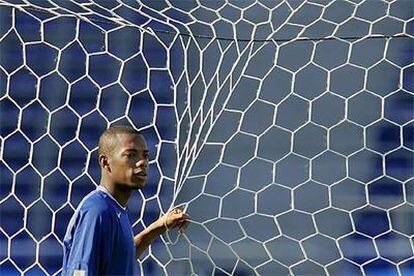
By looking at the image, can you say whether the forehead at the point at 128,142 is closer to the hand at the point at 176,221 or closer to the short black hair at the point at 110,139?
the short black hair at the point at 110,139

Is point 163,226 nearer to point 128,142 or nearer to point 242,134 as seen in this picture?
point 128,142

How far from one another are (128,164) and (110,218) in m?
0.08

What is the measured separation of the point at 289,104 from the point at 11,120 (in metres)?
0.55

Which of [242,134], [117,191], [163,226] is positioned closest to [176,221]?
[163,226]

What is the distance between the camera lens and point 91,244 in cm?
135

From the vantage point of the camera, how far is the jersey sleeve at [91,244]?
134 centimetres

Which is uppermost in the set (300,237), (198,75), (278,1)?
(278,1)

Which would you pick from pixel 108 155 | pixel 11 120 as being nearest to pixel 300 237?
pixel 11 120

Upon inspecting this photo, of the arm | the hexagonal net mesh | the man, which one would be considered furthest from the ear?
the hexagonal net mesh

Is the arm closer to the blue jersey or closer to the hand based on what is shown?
the hand

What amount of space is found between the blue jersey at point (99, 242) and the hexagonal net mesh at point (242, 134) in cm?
61

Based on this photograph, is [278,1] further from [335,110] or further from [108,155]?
[108,155]

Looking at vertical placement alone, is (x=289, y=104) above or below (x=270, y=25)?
below

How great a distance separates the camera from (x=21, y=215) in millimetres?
2225
